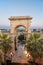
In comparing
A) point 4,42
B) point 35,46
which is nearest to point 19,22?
point 4,42

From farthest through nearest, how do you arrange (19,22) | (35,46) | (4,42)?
(19,22) < (4,42) < (35,46)

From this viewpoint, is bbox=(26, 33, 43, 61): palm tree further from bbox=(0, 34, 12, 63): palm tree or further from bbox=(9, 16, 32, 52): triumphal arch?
bbox=(9, 16, 32, 52): triumphal arch

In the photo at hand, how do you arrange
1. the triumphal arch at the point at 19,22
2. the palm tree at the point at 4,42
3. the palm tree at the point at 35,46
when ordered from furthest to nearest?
the triumphal arch at the point at 19,22
the palm tree at the point at 4,42
the palm tree at the point at 35,46

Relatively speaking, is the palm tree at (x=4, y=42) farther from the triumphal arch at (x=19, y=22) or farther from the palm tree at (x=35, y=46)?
the triumphal arch at (x=19, y=22)

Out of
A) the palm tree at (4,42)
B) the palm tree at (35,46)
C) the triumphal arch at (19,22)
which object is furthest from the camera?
the triumphal arch at (19,22)

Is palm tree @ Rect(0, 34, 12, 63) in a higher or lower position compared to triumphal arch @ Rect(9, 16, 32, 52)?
lower

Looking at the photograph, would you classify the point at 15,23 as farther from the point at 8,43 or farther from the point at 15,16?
Answer: the point at 8,43

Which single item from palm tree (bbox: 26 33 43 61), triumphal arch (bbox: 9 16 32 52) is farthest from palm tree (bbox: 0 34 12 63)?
triumphal arch (bbox: 9 16 32 52)

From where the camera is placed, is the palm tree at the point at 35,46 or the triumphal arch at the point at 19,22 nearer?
the palm tree at the point at 35,46

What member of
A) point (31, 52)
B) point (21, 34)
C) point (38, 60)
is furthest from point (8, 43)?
point (21, 34)

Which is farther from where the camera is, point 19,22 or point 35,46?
point 19,22

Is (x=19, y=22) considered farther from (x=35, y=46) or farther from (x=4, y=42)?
(x=35, y=46)

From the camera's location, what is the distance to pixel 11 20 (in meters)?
23.9

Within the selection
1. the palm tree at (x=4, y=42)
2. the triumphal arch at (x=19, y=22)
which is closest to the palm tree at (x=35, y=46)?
the palm tree at (x=4, y=42)
